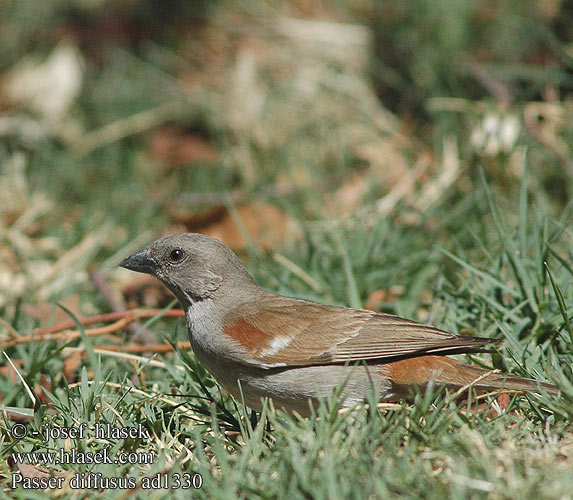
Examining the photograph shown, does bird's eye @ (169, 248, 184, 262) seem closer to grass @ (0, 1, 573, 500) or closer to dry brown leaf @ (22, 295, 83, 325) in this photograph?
grass @ (0, 1, 573, 500)

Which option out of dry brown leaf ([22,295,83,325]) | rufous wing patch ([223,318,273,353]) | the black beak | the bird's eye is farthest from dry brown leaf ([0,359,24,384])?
rufous wing patch ([223,318,273,353])

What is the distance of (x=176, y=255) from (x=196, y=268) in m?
0.12

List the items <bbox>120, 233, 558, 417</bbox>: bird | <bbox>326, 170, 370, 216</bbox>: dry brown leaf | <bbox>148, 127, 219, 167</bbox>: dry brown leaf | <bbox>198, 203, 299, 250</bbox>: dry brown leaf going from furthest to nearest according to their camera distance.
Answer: <bbox>148, 127, 219, 167</bbox>: dry brown leaf → <bbox>326, 170, 370, 216</bbox>: dry brown leaf → <bbox>198, 203, 299, 250</bbox>: dry brown leaf → <bbox>120, 233, 558, 417</bbox>: bird

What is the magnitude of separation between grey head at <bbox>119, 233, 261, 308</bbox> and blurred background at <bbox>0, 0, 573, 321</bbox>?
72 centimetres

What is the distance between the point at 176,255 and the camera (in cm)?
381

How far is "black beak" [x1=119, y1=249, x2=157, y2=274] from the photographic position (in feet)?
12.6

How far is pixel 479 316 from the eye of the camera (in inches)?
151

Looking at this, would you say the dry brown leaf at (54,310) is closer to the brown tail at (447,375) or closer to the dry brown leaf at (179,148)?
the brown tail at (447,375)

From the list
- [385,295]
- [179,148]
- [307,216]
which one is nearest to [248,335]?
[385,295]

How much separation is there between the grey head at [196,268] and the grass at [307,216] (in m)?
0.30

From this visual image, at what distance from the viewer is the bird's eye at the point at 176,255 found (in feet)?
12.5

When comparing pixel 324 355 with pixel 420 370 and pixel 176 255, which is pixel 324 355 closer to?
pixel 420 370

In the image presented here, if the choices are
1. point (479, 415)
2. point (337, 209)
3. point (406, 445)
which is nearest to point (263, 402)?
point (406, 445)

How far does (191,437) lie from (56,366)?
3.49ft
